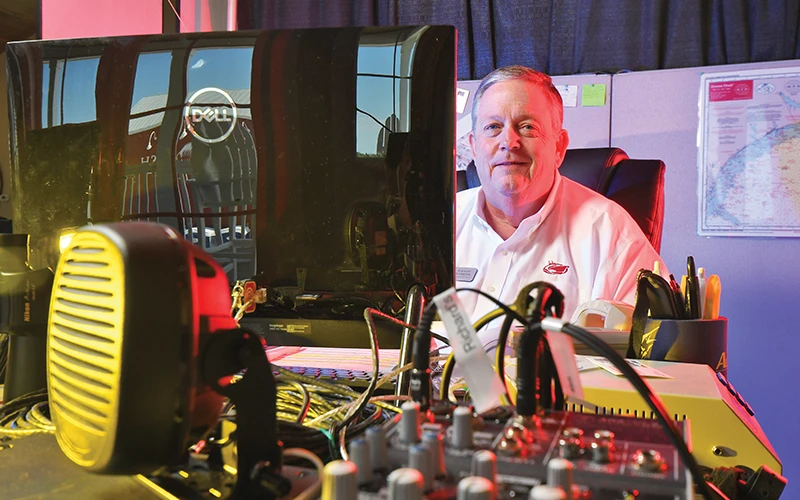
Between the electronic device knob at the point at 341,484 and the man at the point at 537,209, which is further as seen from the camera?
the man at the point at 537,209

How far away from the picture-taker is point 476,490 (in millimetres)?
303

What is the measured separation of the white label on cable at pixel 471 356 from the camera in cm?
43

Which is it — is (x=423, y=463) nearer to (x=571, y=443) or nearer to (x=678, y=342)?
(x=571, y=443)

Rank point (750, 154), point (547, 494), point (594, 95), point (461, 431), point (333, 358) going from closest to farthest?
point (547, 494) → point (461, 431) → point (333, 358) → point (750, 154) → point (594, 95)

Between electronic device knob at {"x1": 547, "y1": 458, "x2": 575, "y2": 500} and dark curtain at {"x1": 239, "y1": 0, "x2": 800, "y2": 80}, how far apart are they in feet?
8.52

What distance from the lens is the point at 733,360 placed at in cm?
233

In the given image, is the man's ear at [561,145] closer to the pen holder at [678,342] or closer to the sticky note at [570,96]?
the sticky note at [570,96]

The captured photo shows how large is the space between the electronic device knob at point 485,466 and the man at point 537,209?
1429mm

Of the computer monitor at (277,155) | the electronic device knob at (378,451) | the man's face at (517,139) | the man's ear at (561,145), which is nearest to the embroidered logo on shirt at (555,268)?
the man's face at (517,139)

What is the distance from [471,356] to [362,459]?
0.37 ft

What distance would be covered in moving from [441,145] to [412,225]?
10 centimetres

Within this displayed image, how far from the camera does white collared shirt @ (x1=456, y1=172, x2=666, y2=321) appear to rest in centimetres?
176

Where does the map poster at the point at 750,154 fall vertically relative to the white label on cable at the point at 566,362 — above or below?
above

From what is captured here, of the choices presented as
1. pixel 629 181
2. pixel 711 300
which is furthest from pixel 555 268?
pixel 711 300
